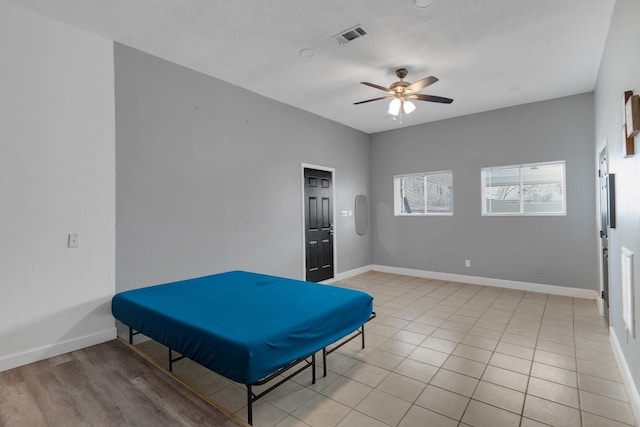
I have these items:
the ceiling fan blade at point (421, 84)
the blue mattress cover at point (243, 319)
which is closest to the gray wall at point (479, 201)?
the ceiling fan blade at point (421, 84)

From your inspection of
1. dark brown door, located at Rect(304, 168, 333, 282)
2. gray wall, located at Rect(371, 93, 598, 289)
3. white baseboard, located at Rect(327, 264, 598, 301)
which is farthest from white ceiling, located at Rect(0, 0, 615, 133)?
white baseboard, located at Rect(327, 264, 598, 301)

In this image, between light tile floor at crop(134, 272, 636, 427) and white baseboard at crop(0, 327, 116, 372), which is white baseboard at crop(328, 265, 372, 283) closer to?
light tile floor at crop(134, 272, 636, 427)

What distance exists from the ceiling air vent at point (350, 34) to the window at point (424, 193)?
3.69 m

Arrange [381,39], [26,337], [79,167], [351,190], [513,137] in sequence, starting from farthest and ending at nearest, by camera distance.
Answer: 1. [351,190]
2. [513,137]
3. [381,39]
4. [79,167]
5. [26,337]

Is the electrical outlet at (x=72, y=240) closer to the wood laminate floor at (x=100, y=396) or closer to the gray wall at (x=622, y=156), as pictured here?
the wood laminate floor at (x=100, y=396)

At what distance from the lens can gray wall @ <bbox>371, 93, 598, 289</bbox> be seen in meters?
4.68

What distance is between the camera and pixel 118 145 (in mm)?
3133

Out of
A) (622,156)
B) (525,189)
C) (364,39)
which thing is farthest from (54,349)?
(525,189)

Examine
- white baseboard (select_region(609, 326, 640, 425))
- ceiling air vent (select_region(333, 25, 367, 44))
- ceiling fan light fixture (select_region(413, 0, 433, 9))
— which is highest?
ceiling air vent (select_region(333, 25, 367, 44))

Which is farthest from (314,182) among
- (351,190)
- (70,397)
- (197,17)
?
(70,397)

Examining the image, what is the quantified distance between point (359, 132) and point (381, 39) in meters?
3.59

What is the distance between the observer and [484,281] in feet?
18.0

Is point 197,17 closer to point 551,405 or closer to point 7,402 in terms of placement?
point 7,402

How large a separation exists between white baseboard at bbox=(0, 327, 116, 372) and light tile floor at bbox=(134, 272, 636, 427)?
16.1 inches
